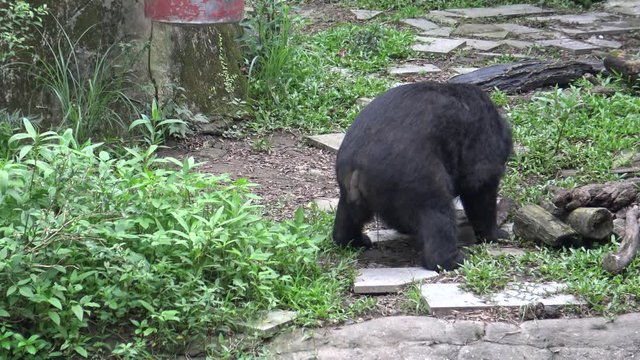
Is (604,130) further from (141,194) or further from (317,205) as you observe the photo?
(141,194)

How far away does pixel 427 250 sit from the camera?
532 centimetres

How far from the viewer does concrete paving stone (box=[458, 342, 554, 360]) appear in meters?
4.47

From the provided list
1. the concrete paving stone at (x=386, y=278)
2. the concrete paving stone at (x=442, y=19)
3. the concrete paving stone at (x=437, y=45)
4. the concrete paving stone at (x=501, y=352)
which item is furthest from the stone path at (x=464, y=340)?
the concrete paving stone at (x=442, y=19)

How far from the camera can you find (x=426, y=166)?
17.4 ft

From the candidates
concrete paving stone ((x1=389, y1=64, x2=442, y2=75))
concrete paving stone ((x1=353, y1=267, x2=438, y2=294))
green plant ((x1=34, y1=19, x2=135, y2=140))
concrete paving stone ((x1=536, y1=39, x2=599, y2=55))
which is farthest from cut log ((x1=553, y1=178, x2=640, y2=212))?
concrete paving stone ((x1=536, y1=39, x2=599, y2=55))

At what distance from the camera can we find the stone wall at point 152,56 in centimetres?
702

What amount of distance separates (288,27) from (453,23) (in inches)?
141

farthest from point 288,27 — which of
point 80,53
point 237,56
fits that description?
point 80,53

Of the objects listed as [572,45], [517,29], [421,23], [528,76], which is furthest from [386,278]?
[421,23]

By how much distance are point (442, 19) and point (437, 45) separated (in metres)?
1.72

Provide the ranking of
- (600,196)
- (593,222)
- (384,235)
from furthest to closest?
(384,235) < (600,196) < (593,222)

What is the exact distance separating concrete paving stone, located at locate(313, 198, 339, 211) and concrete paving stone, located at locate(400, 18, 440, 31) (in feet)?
17.4

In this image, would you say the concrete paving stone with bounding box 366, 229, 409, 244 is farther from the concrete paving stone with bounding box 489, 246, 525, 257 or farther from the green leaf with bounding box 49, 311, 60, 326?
the green leaf with bounding box 49, 311, 60, 326

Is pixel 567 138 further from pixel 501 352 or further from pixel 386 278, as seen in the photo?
pixel 501 352
